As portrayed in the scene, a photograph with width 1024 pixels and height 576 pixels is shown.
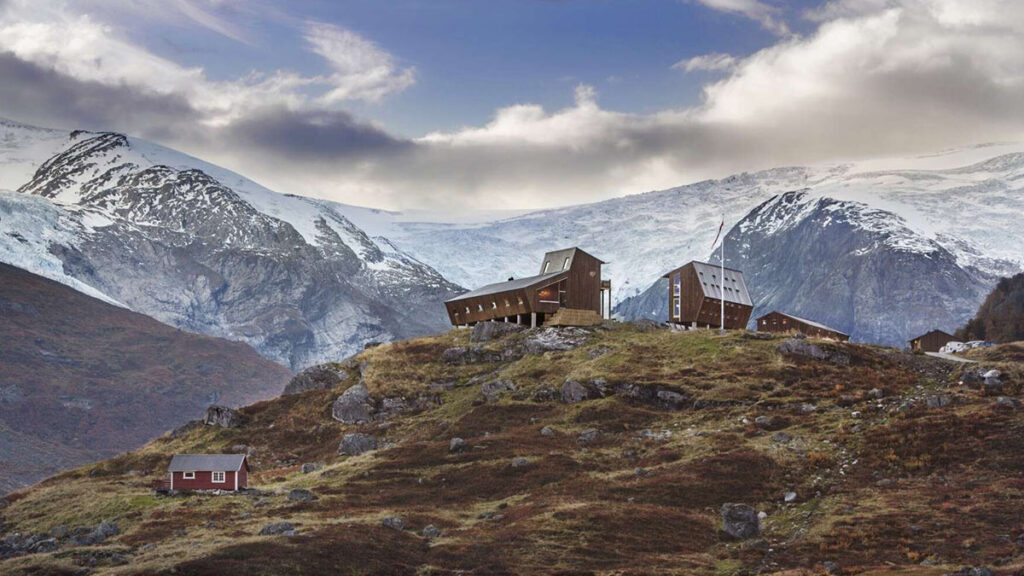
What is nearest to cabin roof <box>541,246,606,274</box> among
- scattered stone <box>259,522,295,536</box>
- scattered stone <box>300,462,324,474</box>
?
scattered stone <box>300,462,324,474</box>

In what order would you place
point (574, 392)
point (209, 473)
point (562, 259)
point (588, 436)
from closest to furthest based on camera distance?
point (209, 473) < point (588, 436) < point (574, 392) < point (562, 259)

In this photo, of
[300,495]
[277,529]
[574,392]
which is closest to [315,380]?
[574,392]

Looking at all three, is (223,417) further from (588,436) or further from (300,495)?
(588,436)

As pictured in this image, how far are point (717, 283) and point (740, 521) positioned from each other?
78.2 metres

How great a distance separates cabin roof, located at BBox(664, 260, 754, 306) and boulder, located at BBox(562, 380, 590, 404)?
37211 mm

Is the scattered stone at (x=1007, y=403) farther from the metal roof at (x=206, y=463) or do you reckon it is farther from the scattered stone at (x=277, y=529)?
the metal roof at (x=206, y=463)

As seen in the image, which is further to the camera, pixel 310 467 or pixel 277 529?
pixel 310 467

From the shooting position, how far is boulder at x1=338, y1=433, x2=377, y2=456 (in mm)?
105731

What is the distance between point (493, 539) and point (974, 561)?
29264 millimetres

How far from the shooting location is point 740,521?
69188 mm

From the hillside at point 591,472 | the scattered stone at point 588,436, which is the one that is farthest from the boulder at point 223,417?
the scattered stone at point 588,436

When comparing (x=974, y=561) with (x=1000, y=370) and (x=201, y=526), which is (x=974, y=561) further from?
(x=201, y=526)

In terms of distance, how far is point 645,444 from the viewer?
299ft

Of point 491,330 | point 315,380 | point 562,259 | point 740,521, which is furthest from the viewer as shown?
point 562,259
